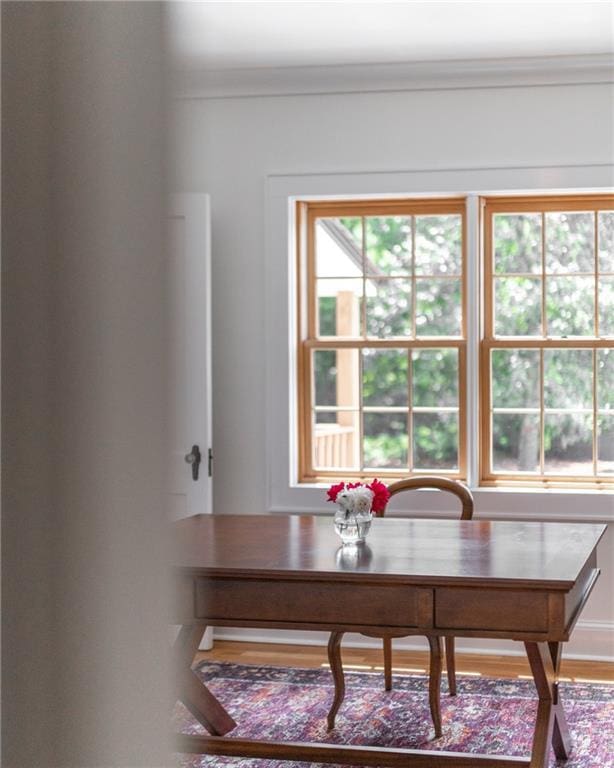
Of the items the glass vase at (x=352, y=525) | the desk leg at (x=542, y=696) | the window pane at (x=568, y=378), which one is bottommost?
the desk leg at (x=542, y=696)

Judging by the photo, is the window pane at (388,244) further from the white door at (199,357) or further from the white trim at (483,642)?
the white trim at (483,642)

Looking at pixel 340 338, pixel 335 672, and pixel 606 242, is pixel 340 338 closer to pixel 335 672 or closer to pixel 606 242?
pixel 606 242

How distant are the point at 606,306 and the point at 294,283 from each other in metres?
1.56

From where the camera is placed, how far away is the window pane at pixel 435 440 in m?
5.35

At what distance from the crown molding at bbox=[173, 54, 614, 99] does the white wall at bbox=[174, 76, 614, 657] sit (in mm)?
40

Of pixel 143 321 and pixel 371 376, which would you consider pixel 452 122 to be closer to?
pixel 371 376

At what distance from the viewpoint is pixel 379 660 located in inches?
198

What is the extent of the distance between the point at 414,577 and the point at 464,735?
133cm

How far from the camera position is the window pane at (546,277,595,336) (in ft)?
16.9

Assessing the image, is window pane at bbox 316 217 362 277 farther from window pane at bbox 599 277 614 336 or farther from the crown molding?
window pane at bbox 599 277 614 336

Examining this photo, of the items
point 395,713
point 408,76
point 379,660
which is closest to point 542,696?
point 395,713

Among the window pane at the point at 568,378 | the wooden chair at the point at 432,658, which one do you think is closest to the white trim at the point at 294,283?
the window pane at the point at 568,378

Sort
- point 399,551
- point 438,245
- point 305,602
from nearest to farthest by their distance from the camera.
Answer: point 305,602 → point 399,551 → point 438,245

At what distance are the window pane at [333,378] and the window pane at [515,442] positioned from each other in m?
0.77
